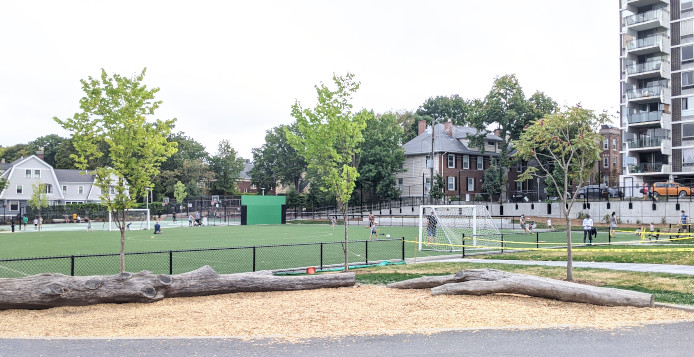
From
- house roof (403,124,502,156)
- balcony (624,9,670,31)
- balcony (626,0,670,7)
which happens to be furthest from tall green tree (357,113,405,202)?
balcony (626,0,670,7)

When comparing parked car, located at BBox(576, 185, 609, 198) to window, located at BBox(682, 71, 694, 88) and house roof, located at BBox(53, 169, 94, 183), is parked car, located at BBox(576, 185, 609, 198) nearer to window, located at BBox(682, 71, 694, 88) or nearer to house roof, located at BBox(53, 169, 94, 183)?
window, located at BBox(682, 71, 694, 88)

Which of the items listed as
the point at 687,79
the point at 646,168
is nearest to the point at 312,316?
the point at 646,168

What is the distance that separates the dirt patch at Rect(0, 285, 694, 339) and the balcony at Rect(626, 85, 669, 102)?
5086 centimetres

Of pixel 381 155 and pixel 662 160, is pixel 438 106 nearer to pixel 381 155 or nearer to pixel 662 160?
pixel 381 155

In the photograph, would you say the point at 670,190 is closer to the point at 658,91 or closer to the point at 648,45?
the point at 658,91

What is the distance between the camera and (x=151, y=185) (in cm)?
1413

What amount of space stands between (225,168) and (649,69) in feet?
226

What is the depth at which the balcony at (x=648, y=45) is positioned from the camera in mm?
53719

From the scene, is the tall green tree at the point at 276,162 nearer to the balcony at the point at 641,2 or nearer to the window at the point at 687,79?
the balcony at the point at 641,2

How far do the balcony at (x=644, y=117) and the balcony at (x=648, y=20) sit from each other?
855cm

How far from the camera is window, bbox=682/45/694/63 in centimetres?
5306

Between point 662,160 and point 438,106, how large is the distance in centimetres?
4327

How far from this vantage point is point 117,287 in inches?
455

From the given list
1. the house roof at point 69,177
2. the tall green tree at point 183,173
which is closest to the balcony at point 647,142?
the tall green tree at point 183,173
